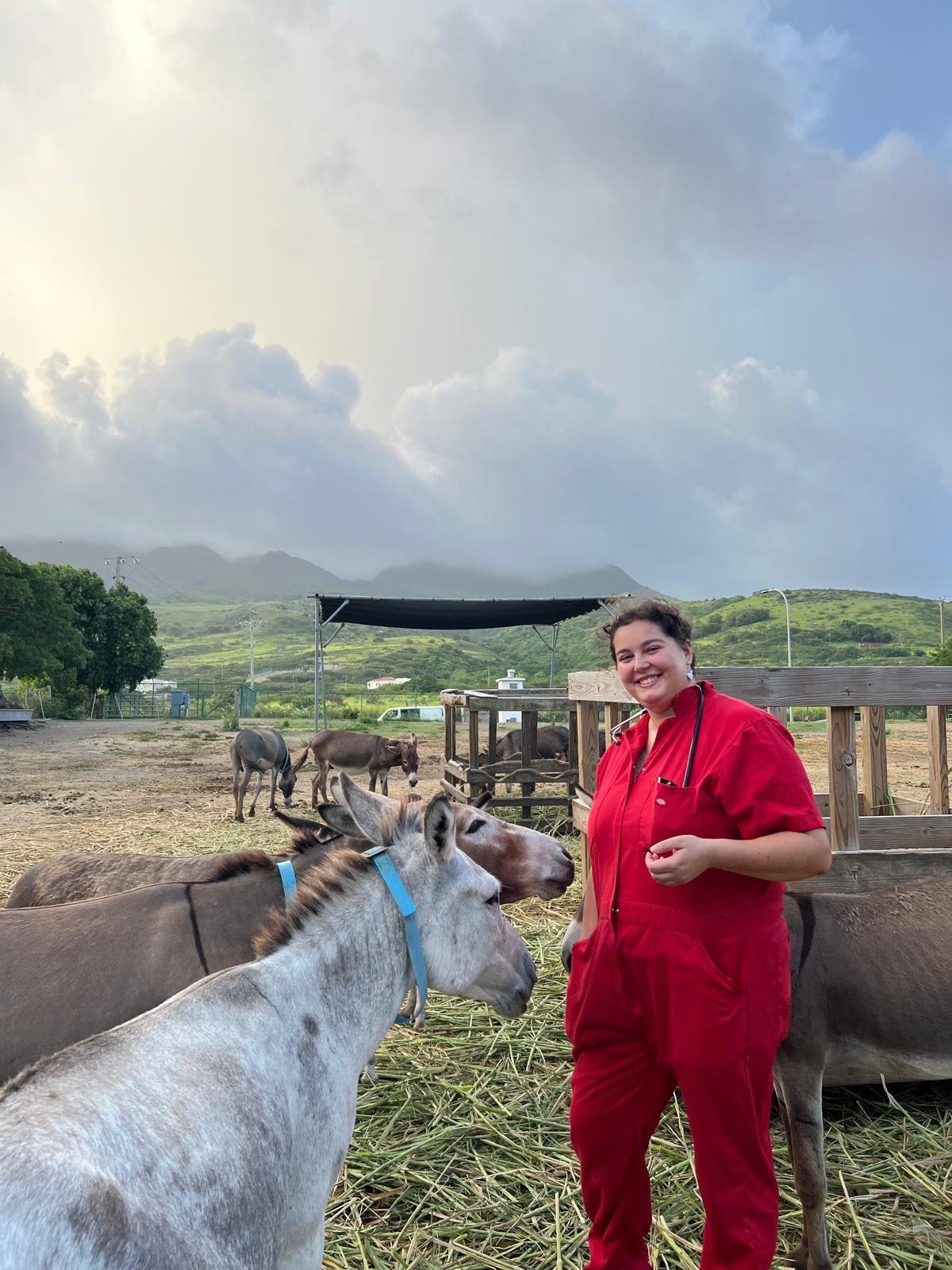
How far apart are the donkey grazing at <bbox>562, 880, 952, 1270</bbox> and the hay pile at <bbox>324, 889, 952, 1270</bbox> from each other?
1.09 feet

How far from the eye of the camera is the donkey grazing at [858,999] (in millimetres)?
3145

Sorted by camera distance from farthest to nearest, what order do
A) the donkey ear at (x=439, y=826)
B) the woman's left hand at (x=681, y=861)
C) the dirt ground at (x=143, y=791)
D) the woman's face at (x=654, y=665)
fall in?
the dirt ground at (x=143, y=791), the woman's face at (x=654, y=665), the donkey ear at (x=439, y=826), the woman's left hand at (x=681, y=861)

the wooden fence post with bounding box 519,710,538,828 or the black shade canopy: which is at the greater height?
the black shade canopy

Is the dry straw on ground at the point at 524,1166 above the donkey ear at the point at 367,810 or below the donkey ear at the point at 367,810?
below

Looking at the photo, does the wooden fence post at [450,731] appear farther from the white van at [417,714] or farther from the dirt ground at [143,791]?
the white van at [417,714]

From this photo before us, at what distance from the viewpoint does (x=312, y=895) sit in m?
2.27

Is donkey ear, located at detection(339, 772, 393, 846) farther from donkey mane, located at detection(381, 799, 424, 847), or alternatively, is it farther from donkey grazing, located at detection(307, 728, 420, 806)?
donkey grazing, located at detection(307, 728, 420, 806)

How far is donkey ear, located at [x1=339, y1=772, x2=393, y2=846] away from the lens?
2.43m

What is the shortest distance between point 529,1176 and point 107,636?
56901 mm

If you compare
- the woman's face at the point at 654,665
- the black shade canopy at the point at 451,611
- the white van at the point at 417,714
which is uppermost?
the black shade canopy at the point at 451,611

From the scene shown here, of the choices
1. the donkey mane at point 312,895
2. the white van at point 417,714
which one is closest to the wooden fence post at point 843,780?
the donkey mane at point 312,895

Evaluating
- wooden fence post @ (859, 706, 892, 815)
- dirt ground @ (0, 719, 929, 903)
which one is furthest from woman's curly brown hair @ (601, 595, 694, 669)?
dirt ground @ (0, 719, 929, 903)

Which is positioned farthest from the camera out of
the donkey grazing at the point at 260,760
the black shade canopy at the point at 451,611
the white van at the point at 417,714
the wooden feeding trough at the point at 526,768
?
the white van at the point at 417,714

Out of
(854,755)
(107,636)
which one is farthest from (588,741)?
(107,636)
